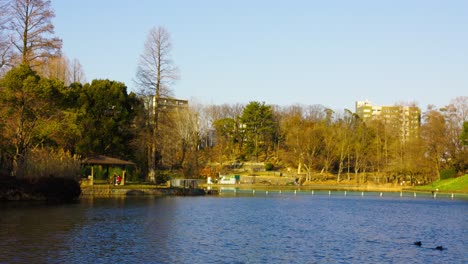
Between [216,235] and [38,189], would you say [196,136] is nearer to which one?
[38,189]

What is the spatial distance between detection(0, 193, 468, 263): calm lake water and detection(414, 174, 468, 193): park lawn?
3050 cm

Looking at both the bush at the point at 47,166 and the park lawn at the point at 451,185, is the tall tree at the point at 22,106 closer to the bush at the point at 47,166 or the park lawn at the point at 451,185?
the bush at the point at 47,166

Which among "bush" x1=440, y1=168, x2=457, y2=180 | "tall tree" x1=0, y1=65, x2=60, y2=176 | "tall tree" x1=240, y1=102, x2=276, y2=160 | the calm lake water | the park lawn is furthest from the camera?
"tall tree" x1=240, y1=102, x2=276, y2=160

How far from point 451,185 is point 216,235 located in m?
50.2

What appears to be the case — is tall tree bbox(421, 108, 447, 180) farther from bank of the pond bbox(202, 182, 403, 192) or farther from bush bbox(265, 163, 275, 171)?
bush bbox(265, 163, 275, 171)

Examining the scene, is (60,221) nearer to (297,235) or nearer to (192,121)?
(297,235)

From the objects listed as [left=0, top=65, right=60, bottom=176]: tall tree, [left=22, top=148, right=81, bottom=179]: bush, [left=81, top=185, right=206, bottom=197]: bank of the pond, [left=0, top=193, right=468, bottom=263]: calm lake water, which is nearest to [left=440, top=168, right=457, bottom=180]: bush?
[left=0, top=193, right=468, bottom=263]: calm lake water

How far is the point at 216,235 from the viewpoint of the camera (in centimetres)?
2262

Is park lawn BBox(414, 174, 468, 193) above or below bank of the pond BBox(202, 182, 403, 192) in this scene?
above

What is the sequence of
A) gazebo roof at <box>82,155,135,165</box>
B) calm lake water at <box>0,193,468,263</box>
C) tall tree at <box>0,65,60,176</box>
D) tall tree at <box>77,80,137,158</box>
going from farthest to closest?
tall tree at <box>77,80,137,158</box>
gazebo roof at <box>82,155,135,165</box>
tall tree at <box>0,65,60,176</box>
calm lake water at <box>0,193,468,263</box>

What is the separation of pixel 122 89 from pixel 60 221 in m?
36.7

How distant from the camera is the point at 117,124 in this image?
5806cm

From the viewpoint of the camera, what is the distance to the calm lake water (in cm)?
1753

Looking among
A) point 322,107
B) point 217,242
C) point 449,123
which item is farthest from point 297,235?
point 322,107
